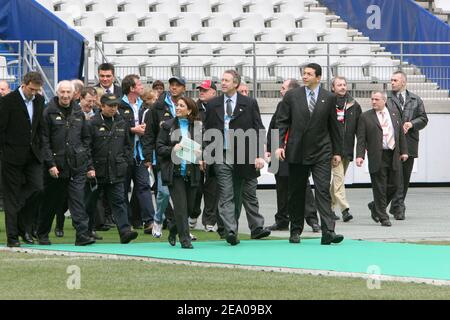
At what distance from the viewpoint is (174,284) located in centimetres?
1210

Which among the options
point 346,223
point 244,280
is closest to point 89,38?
point 346,223

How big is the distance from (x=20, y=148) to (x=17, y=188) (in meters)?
0.46

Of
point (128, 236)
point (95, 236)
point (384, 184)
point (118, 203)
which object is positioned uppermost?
point (118, 203)

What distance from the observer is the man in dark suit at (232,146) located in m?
16.4

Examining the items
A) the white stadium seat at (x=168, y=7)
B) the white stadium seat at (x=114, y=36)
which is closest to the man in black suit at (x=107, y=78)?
the white stadium seat at (x=114, y=36)

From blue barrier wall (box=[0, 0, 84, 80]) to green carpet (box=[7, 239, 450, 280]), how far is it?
8770 millimetres

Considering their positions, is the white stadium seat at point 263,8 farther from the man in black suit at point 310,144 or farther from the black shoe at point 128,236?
the black shoe at point 128,236

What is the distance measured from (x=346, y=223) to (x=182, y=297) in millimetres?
9033

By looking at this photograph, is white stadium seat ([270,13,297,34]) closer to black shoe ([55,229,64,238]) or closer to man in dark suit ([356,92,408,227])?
man in dark suit ([356,92,408,227])

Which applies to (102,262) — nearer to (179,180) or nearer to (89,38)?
(179,180)

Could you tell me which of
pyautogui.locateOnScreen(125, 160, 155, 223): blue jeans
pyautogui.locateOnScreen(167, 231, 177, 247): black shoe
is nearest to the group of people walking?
pyautogui.locateOnScreen(167, 231, 177, 247): black shoe

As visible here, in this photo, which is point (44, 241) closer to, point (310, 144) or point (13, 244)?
point (13, 244)

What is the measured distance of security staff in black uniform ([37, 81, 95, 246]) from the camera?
16.2 m

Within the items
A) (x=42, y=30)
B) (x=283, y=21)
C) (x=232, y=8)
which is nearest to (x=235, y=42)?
(x=232, y=8)
